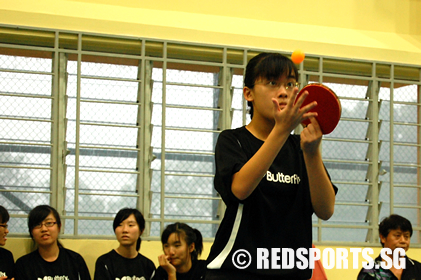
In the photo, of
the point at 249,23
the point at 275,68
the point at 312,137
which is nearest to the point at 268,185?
the point at 312,137

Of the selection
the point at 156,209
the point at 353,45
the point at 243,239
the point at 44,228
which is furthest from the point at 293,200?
the point at 353,45

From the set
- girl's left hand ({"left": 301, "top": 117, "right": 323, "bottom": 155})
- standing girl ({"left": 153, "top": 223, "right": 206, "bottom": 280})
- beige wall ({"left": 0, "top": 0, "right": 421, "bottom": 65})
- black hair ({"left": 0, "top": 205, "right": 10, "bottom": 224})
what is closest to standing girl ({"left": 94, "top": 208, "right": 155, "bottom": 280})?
standing girl ({"left": 153, "top": 223, "right": 206, "bottom": 280})

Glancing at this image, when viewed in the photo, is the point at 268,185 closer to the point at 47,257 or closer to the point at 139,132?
the point at 47,257

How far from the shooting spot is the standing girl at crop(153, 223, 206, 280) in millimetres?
3605

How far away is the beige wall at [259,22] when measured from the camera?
12.7ft

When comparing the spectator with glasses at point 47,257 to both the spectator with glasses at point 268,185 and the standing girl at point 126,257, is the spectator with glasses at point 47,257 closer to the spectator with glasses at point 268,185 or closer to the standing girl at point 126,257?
the standing girl at point 126,257

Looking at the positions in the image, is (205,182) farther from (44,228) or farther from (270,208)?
(270,208)

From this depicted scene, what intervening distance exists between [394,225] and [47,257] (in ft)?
7.65

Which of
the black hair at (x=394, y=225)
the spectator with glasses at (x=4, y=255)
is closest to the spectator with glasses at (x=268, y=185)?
the spectator with glasses at (x=4, y=255)

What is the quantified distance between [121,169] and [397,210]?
2.27 meters

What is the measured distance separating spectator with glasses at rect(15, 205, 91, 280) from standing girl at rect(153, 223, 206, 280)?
51 centimetres

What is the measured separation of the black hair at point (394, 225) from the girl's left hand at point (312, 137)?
8.48 feet

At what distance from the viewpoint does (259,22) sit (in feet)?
14.2

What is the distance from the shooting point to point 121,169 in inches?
156
